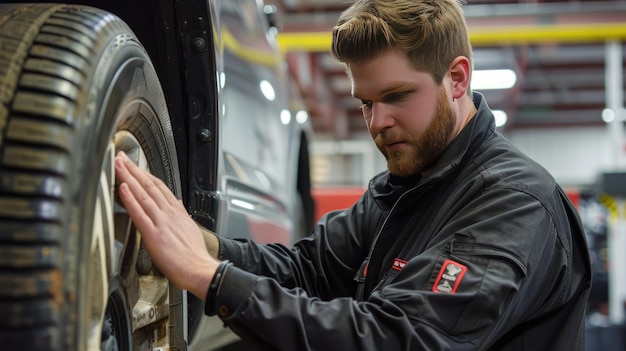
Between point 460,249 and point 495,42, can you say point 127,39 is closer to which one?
point 460,249

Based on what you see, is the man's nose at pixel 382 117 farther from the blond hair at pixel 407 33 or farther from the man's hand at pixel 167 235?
the man's hand at pixel 167 235

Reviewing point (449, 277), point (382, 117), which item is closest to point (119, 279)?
point (449, 277)

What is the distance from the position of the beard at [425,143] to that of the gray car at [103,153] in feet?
1.22

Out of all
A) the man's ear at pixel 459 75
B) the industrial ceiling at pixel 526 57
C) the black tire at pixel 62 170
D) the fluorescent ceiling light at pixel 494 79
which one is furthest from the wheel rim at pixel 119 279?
the fluorescent ceiling light at pixel 494 79

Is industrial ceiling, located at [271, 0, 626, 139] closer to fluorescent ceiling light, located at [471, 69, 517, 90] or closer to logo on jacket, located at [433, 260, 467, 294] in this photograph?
fluorescent ceiling light, located at [471, 69, 517, 90]

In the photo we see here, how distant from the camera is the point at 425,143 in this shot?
171cm

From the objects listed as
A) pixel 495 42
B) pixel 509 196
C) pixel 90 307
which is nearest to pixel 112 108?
pixel 90 307

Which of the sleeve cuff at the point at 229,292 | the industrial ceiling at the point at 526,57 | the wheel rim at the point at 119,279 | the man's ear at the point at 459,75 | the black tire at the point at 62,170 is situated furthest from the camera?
the industrial ceiling at the point at 526,57

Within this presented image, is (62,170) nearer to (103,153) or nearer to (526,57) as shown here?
(103,153)

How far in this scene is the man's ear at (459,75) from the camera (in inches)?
68.7

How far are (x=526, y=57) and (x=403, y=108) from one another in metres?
12.1

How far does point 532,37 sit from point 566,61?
5999 millimetres

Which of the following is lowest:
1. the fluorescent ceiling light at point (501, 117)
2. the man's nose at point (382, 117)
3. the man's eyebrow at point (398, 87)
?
the fluorescent ceiling light at point (501, 117)

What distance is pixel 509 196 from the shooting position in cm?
155
